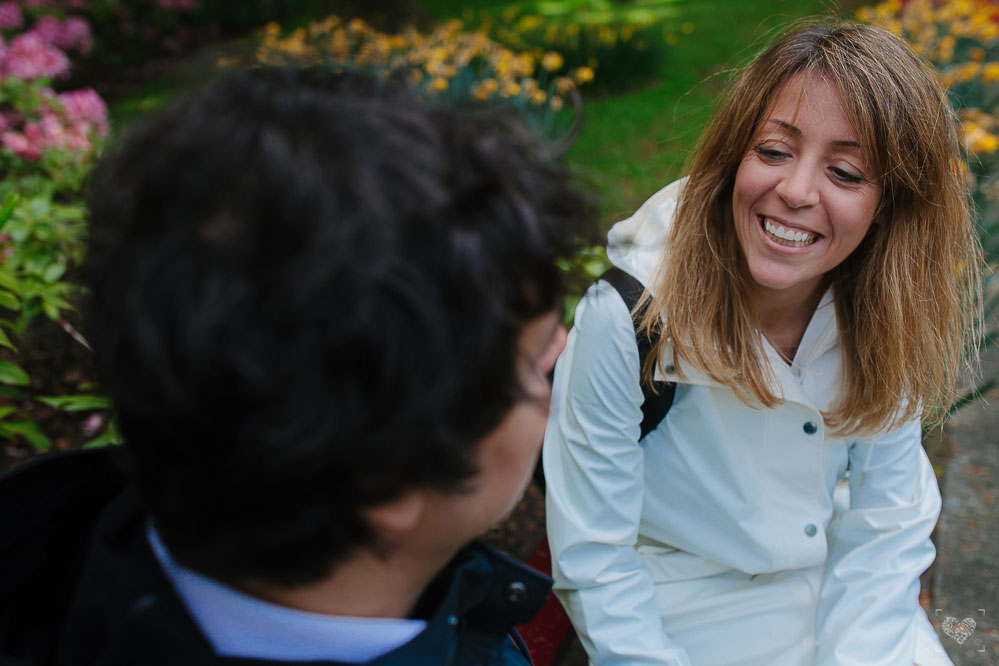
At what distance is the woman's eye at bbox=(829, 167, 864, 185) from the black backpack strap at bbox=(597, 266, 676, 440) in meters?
0.45

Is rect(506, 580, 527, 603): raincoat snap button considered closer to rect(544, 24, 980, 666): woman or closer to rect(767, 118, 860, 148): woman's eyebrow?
rect(544, 24, 980, 666): woman

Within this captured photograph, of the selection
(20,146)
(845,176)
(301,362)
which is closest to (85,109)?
(20,146)

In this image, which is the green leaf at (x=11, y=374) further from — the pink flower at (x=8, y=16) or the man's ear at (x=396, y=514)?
the pink flower at (x=8, y=16)

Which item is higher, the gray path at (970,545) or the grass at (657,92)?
the grass at (657,92)

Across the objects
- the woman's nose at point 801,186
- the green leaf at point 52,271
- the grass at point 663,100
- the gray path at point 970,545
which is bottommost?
the gray path at point 970,545

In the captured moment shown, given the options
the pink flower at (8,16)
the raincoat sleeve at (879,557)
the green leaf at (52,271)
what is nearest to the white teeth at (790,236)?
the raincoat sleeve at (879,557)

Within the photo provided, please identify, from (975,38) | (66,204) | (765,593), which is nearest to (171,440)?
(765,593)

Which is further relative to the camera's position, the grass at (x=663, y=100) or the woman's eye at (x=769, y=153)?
the grass at (x=663, y=100)

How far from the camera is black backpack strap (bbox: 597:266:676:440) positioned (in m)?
1.65

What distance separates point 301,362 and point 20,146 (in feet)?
11.3

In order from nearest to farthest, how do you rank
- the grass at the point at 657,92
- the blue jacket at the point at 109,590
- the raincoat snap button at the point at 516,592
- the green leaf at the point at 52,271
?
the blue jacket at the point at 109,590
the raincoat snap button at the point at 516,592
the green leaf at the point at 52,271
the grass at the point at 657,92

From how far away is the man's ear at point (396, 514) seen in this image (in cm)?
81

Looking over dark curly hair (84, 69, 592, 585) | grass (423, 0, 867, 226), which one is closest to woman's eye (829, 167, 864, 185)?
dark curly hair (84, 69, 592, 585)

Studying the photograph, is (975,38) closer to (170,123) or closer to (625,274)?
(625,274)
